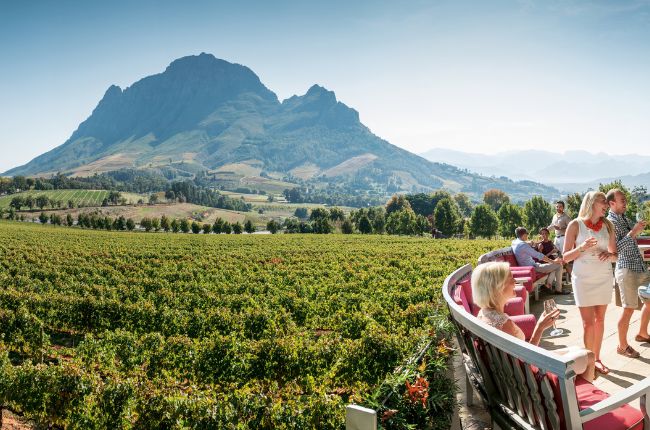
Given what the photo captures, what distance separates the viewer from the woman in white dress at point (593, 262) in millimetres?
5680

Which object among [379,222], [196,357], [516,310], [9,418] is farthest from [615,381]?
[379,222]

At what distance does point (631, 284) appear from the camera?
21.2 ft

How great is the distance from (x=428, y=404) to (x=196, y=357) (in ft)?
20.4

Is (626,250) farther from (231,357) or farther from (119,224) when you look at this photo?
(119,224)

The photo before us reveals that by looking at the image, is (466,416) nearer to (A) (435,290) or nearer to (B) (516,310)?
(B) (516,310)

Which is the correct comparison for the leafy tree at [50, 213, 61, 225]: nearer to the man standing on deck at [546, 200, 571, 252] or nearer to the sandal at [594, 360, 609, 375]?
the man standing on deck at [546, 200, 571, 252]

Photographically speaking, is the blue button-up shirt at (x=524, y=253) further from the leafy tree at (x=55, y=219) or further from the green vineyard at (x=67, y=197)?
A: the green vineyard at (x=67, y=197)

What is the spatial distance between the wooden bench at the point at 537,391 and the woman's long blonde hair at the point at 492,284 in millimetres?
269

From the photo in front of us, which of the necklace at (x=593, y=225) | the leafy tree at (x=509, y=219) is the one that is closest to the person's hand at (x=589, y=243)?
the necklace at (x=593, y=225)

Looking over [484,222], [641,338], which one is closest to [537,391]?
[641,338]

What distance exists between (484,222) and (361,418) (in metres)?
84.6

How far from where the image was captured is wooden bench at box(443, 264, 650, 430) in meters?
2.95

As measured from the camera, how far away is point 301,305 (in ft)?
45.5

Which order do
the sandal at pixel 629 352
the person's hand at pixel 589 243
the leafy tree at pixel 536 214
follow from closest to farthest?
1. the person's hand at pixel 589 243
2. the sandal at pixel 629 352
3. the leafy tree at pixel 536 214
